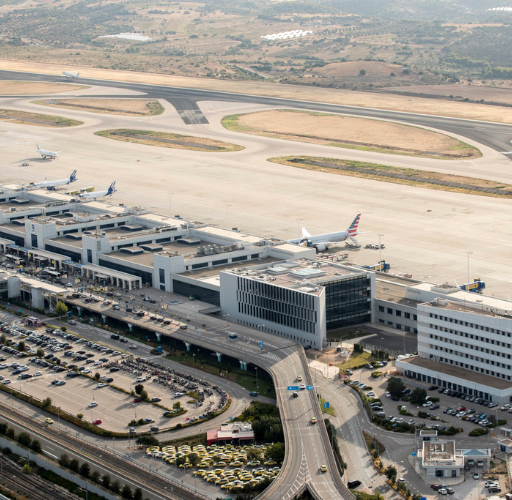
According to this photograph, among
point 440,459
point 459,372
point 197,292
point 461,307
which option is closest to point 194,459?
point 440,459

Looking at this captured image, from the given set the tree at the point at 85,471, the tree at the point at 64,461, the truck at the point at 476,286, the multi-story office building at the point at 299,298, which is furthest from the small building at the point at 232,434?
the truck at the point at 476,286

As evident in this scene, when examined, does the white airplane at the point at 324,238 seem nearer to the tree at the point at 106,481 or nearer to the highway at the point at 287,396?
the highway at the point at 287,396

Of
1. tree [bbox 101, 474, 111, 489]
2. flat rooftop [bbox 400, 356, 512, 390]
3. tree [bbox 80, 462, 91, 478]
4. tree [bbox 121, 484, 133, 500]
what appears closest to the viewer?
tree [bbox 121, 484, 133, 500]

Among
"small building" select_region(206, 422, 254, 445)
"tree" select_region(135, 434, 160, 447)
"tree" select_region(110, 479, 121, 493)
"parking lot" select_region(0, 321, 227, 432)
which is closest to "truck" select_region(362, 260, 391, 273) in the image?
"parking lot" select_region(0, 321, 227, 432)

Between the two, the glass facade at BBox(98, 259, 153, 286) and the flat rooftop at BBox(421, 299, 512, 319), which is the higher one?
the flat rooftop at BBox(421, 299, 512, 319)

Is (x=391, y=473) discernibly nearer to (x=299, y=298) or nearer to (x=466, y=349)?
Result: (x=466, y=349)

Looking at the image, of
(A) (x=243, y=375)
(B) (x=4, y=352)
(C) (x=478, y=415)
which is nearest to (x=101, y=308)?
(B) (x=4, y=352)

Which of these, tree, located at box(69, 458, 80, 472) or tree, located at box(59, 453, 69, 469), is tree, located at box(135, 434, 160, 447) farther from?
tree, located at box(59, 453, 69, 469)
